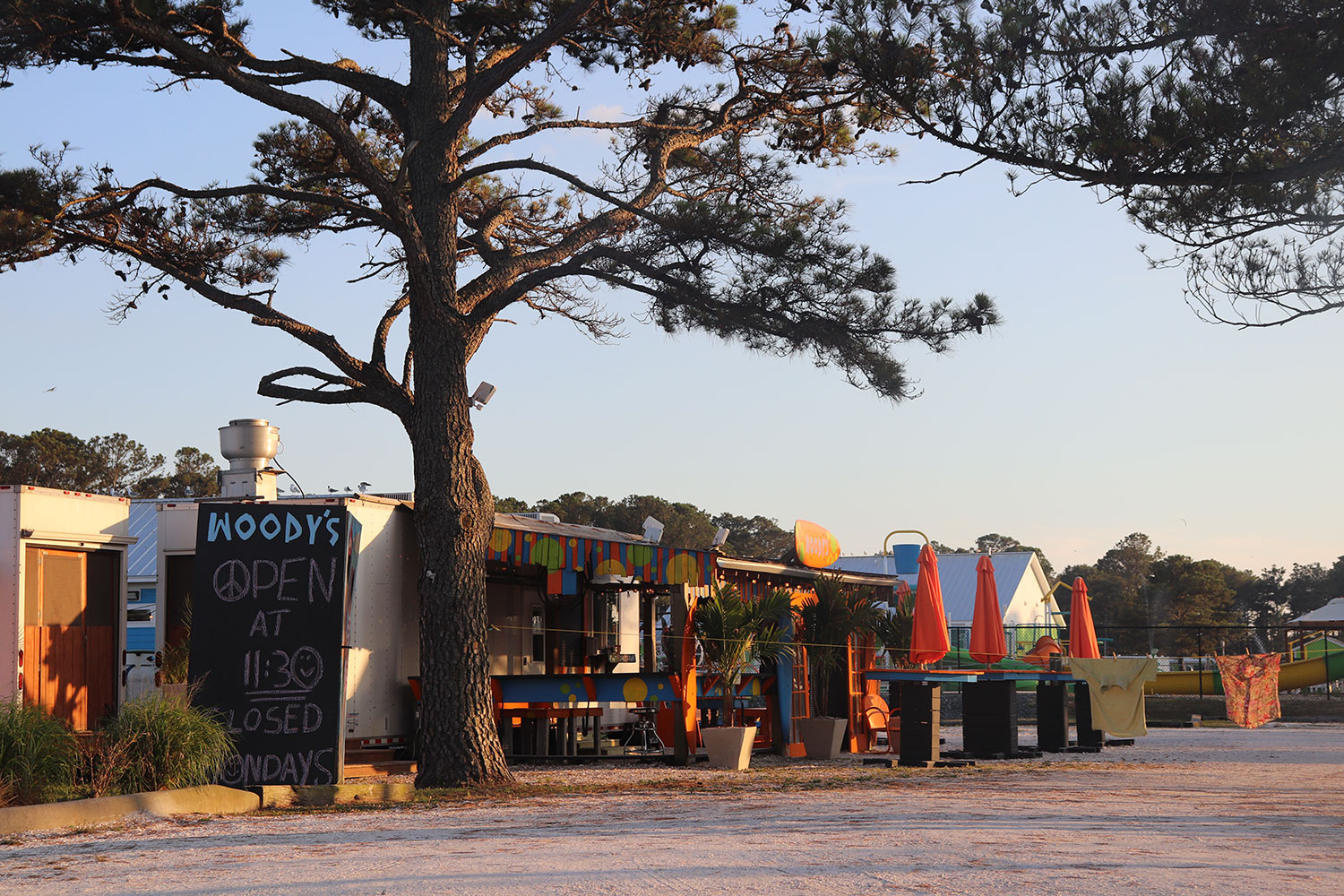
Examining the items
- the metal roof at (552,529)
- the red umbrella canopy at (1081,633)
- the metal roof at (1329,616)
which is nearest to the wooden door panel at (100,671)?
the metal roof at (552,529)

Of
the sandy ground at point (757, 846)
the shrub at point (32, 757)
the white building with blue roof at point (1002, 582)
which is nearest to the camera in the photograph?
the sandy ground at point (757, 846)

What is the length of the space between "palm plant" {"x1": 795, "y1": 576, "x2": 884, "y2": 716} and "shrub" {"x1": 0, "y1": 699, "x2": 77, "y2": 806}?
9402mm

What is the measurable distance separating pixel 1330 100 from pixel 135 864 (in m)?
8.83

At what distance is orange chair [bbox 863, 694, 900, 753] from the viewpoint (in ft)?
58.0

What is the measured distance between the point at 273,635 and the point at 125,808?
2108 mm

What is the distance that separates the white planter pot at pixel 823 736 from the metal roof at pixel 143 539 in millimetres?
8086

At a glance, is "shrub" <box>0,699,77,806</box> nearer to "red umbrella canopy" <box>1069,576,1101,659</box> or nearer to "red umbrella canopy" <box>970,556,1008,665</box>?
"red umbrella canopy" <box>970,556,1008,665</box>

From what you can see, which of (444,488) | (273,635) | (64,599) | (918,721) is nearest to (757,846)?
(273,635)

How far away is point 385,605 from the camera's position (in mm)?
13836

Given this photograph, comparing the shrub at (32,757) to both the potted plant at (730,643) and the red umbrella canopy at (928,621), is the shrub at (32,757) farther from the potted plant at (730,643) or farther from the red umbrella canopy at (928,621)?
the red umbrella canopy at (928,621)

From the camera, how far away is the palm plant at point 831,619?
16734 millimetres

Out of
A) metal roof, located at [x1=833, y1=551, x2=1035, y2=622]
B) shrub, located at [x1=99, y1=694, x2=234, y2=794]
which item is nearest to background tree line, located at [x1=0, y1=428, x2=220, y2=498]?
metal roof, located at [x1=833, y1=551, x2=1035, y2=622]

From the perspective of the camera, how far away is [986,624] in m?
15.1

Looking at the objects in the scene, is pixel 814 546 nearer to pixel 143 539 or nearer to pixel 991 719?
pixel 991 719
